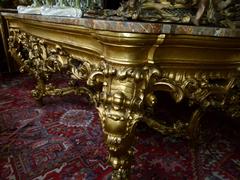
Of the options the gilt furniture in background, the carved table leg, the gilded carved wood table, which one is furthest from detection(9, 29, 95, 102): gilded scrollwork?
the gilt furniture in background

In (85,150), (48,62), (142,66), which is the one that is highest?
(142,66)

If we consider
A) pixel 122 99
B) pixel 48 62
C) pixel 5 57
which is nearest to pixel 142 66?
pixel 122 99

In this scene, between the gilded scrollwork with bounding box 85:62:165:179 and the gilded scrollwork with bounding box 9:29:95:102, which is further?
the gilded scrollwork with bounding box 9:29:95:102

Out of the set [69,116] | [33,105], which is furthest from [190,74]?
[33,105]

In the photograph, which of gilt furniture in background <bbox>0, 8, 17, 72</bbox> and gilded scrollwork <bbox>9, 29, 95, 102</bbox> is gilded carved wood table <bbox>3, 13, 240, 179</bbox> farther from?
gilt furniture in background <bbox>0, 8, 17, 72</bbox>

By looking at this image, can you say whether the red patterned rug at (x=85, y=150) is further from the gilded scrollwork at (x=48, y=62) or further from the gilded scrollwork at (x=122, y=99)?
the gilded scrollwork at (x=122, y=99)

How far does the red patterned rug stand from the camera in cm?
83

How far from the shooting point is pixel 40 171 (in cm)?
83

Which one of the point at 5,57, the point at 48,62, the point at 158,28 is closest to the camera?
the point at 158,28

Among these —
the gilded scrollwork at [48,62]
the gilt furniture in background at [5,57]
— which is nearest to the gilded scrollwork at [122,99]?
the gilded scrollwork at [48,62]

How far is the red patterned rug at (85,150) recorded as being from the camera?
828mm

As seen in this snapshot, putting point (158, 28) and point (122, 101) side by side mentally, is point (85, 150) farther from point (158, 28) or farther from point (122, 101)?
point (158, 28)

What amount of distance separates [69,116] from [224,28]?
1094 mm

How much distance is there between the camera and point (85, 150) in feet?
3.17
